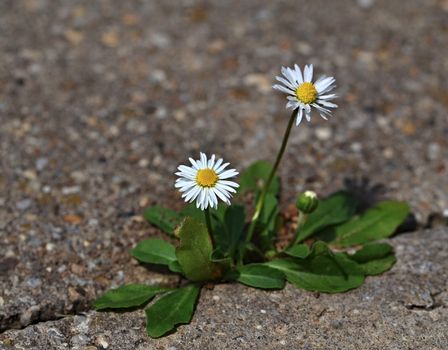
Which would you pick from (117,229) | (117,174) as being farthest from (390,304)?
(117,174)

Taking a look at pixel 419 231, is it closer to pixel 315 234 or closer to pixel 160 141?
pixel 315 234

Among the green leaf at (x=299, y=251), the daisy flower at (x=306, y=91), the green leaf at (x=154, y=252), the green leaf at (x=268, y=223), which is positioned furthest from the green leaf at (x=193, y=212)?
the daisy flower at (x=306, y=91)

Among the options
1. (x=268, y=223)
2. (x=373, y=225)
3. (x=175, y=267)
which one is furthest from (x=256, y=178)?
(x=175, y=267)

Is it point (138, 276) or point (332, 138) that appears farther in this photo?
point (332, 138)

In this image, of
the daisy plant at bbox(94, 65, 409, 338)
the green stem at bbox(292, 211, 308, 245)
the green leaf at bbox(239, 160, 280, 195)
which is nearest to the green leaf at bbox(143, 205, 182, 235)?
the daisy plant at bbox(94, 65, 409, 338)

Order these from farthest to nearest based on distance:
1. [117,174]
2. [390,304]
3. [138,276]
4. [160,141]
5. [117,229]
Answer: [160,141], [117,174], [117,229], [138,276], [390,304]

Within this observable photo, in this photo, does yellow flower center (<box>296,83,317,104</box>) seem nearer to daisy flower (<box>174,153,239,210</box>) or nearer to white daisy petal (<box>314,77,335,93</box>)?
white daisy petal (<box>314,77,335,93</box>)
